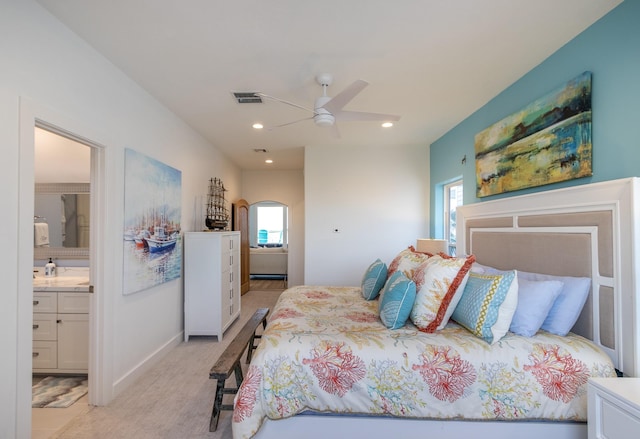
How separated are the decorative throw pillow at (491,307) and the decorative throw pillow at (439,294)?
9 cm

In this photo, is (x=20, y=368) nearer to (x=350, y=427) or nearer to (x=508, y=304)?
(x=350, y=427)

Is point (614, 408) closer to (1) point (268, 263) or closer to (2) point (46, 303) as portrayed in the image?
(2) point (46, 303)

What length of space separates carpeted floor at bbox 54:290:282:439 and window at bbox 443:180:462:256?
123 inches

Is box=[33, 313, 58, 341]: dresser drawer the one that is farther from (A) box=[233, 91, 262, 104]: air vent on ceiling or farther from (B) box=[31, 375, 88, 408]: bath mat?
(A) box=[233, 91, 262, 104]: air vent on ceiling

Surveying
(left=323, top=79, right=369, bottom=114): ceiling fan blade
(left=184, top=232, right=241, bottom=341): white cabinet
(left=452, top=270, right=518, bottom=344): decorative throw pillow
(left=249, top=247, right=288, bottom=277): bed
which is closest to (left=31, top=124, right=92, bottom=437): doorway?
(left=184, top=232, right=241, bottom=341): white cabinet

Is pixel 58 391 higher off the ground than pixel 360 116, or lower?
lower

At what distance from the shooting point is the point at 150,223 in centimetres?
283

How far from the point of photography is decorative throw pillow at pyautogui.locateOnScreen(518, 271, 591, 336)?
5.71ft

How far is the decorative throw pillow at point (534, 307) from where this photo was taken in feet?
5.66

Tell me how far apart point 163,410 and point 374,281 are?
1.96 meters

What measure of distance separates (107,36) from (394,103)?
2424 millimetres

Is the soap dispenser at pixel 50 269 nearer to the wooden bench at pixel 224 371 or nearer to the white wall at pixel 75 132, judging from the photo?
the white wall at pixel 75 132

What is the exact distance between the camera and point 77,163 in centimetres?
319

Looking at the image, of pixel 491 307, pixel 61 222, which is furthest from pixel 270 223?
pixel 491 307
